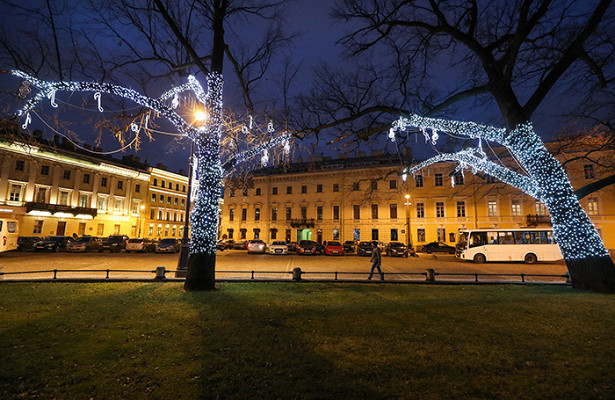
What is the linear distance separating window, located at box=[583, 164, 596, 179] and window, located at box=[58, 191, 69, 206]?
64.4 meters

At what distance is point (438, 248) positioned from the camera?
32.8 m

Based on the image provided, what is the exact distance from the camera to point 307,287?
32.4 feet

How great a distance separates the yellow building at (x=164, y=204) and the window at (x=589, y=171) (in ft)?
180

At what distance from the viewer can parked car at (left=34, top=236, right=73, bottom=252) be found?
87.1ft

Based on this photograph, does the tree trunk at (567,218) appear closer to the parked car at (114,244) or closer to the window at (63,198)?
the parked car at (114,244)

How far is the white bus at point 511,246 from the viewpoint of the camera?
21.4 m

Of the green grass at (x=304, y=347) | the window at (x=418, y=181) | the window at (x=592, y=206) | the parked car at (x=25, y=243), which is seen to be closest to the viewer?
the green grass at (x=304, y=347)

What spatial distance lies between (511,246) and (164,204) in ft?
180

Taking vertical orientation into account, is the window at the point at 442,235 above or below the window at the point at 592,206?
below

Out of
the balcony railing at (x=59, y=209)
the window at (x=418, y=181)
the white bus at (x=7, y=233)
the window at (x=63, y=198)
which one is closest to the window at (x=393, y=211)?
the window at (x=418, y=181)

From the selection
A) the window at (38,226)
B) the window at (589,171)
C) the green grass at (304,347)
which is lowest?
the green grass at (304,347)

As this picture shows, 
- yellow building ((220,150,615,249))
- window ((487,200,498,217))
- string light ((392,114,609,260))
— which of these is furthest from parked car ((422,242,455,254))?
string light ((392,114,609,260))

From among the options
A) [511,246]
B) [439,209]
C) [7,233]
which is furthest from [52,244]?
[439,209]

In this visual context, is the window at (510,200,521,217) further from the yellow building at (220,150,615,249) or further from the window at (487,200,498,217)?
the window at (487,200,498,217)
